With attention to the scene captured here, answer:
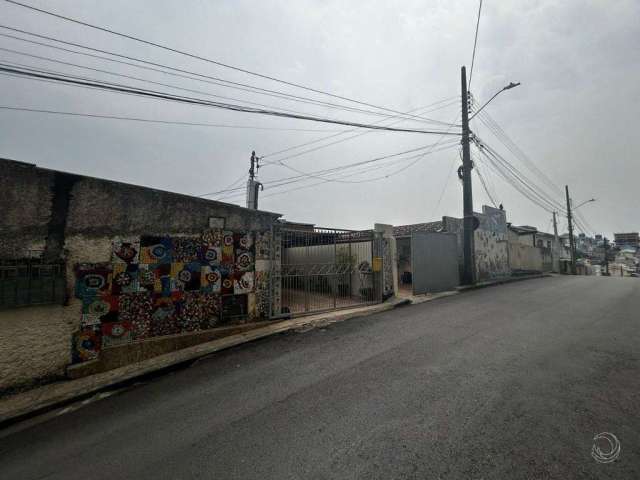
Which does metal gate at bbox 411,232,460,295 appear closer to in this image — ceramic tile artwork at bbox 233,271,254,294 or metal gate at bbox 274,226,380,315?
metal gate at bbox 274,226,380,315

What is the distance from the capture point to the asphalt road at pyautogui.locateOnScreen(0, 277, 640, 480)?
2.09 m

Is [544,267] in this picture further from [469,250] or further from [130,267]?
[130,267]

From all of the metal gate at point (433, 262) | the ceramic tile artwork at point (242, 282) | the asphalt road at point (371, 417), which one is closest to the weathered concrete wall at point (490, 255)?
the metal gate at point (433, 262)

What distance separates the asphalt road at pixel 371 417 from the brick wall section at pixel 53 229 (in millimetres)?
1248

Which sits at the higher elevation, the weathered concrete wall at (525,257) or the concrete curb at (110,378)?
the weathered concrete wall at (525,257)

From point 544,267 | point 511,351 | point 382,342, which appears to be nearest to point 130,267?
point 382,342

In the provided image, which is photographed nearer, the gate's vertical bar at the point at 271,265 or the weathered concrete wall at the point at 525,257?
the gate's vertical bar at the point at 271,265


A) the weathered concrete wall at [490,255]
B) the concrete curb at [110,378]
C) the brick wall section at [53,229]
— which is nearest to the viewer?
the concrete curb at [110,378]

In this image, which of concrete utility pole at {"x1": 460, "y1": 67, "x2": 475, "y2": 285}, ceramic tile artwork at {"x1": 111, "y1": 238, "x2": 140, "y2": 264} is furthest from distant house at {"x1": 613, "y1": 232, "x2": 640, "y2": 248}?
ceramic tile artwork at {"x1": 111, "y1": 238, "x2": 140, "y2": 264}

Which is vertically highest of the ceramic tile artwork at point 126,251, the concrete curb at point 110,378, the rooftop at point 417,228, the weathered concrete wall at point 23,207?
the rooftop at point 417,228

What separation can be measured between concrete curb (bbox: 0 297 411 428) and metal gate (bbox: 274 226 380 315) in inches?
A: 34.5

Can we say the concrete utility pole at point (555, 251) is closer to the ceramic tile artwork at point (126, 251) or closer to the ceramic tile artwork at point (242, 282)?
the ceramic tile artwork at point (242, 282)

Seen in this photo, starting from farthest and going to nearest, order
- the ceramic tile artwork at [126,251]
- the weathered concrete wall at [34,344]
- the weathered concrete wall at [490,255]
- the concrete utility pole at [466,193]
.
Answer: the weathered concrete wall at [490,255] → the concrete utility pole at [466,193] → the ceramic tile artwork at [126,251] → the weathered concrete wall at [34,344]

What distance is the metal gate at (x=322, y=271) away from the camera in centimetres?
Answer: 751
